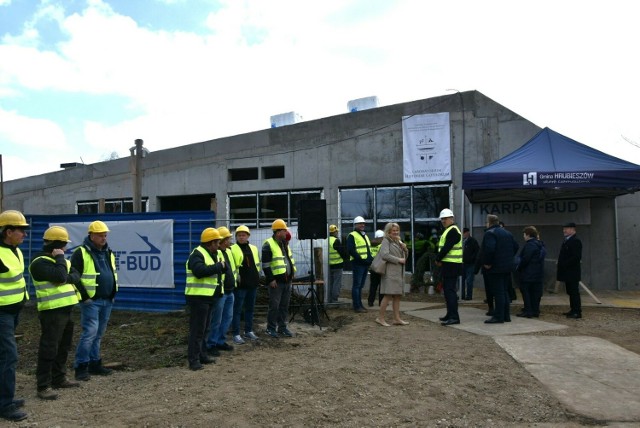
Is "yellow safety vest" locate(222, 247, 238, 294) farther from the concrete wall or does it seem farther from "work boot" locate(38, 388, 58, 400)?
the concrete wall

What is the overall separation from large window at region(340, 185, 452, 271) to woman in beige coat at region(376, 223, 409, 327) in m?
4.93

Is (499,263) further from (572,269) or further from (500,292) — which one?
(572,269)

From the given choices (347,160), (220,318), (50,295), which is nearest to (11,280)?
(50,295)

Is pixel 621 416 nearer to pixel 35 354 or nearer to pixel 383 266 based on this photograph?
pixel 383 266

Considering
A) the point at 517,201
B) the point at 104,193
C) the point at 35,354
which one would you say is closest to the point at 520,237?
the point at 517,201

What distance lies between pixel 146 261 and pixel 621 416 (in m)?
9.25

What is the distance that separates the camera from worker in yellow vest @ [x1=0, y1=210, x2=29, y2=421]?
188 inches

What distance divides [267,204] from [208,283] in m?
10.3

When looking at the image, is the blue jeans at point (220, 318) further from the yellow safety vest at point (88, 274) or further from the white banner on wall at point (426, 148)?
the white banner on wall at point (426, 148)

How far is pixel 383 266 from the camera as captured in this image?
923 cm

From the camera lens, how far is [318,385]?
5527 millimetres

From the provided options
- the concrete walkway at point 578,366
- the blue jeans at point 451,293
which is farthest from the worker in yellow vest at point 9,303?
the blue jeans at point 451,293

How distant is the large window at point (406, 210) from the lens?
47.0 feet

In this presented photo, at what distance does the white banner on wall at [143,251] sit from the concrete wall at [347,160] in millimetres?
5759
